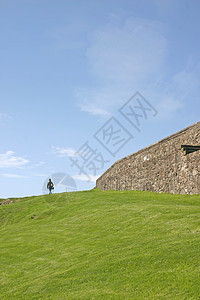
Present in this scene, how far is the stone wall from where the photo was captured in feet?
75.5

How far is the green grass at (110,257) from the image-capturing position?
699cm

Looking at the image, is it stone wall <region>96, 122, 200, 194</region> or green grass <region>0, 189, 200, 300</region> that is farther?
stone wall <region>96, 122, 200, 194</region>

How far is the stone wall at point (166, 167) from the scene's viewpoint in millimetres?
23000

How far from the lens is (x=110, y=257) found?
31.0ft

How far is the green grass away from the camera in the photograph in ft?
22.9

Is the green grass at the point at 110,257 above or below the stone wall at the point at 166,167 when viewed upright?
below

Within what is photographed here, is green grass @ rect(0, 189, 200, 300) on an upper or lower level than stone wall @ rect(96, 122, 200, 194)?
lower

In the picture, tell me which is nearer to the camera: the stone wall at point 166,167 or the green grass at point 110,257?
the green grass at point 110,257

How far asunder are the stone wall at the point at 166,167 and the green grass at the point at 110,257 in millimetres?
7681

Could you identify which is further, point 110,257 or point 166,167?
point 166,167

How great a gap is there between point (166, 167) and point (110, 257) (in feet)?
59.2

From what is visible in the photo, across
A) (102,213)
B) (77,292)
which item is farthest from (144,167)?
(77,292)

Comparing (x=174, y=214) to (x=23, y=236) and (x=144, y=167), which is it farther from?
(x=144, y=167)

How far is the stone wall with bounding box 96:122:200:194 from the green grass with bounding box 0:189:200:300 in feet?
25.2
